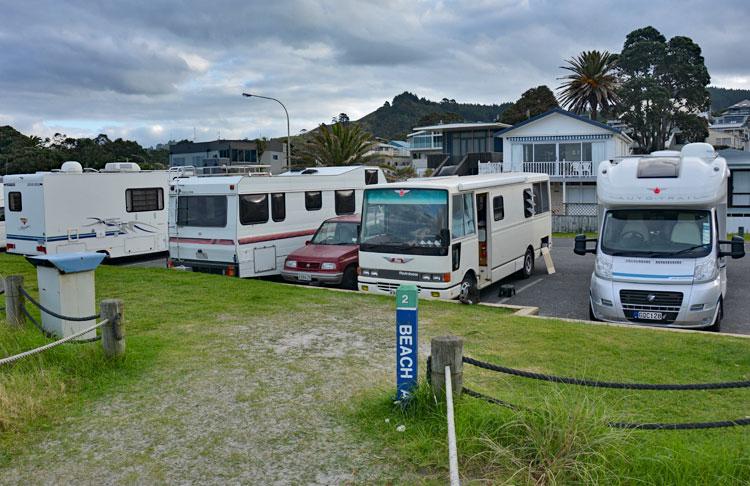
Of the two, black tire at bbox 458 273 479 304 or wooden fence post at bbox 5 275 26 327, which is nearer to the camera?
wooden fence post at bbox 5 275 26 327

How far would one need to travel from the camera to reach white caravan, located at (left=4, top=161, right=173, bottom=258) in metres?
18.6

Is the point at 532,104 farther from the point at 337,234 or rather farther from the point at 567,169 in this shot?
the point at 337,234

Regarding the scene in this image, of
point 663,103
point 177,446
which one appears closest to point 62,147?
point 663,103

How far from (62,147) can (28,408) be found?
2664 inches

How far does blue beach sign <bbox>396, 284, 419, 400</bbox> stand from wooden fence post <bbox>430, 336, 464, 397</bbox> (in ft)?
0.87

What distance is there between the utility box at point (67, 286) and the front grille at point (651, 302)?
24.3 feet

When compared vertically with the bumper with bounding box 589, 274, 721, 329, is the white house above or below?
above

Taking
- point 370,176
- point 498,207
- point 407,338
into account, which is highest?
point 370,176

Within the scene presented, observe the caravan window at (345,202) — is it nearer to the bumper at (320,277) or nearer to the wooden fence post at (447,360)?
the bumper at (320,277)

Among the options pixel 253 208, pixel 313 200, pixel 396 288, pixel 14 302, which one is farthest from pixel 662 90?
pixel 14 302

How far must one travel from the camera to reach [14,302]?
29.1 feet

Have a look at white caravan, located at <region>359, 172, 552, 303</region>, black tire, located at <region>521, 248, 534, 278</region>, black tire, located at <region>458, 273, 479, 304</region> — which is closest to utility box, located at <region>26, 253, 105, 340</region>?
white caravan, located at <region>359, 172, 552, 303</region>

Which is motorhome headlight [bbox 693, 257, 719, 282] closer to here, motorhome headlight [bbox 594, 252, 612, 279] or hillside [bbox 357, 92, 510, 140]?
motorhome headlight [bbox 594, 252, 612, 279]

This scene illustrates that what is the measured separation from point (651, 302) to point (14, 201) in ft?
55.8
